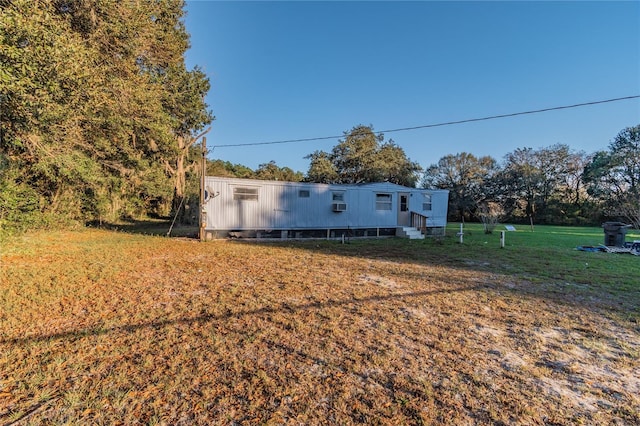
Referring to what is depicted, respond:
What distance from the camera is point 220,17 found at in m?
12.4

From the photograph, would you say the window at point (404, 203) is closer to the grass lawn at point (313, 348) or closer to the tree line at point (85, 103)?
the grass lawn at point (313, 348)

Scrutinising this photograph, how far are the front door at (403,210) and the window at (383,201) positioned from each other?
63 cm

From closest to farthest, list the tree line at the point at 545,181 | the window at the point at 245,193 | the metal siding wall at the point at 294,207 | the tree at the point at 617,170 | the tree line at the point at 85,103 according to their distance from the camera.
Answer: the tree line at the point at 85,103 → the metal siding wall at the point at 294,207 → the window at the point at 245,193 → the tree at the point at 617,170 → the tree line at the point at 545,181

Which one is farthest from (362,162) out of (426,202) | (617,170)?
(617,170)

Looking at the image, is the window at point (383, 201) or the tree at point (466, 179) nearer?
the window at point (383, 201)

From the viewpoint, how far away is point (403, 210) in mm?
14086

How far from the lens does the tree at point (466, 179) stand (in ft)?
107

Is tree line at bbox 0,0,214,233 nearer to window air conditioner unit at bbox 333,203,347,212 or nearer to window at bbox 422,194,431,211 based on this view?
window air conditioner unit at bbox 333,203,347,212

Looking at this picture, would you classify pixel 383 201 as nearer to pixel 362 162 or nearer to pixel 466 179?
pixel 362 162

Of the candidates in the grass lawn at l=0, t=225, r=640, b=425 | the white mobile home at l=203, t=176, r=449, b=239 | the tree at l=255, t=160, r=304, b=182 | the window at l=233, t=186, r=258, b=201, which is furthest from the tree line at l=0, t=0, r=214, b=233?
the tree at l=255, t=160, r=304, b=182

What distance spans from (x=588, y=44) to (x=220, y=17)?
44.2 feet

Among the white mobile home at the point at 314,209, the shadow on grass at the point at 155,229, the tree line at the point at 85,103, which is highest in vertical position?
the tree line at the point at 85,103

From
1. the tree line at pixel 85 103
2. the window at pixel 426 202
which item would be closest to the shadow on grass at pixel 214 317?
the tree line at pixel 85 103

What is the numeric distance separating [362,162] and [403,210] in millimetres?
12003
